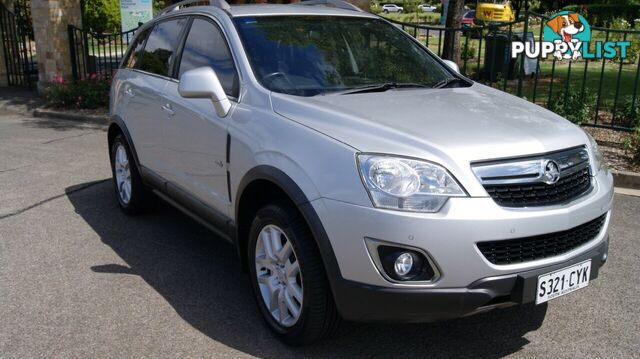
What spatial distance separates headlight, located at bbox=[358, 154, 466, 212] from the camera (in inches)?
110

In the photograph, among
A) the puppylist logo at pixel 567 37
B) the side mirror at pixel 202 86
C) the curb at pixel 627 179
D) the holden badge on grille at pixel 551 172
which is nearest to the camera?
the holden badge on grille at pixel 551 172

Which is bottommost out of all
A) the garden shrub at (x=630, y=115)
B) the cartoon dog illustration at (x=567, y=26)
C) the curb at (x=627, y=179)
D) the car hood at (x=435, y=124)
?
the curb at (x=627, y=179)

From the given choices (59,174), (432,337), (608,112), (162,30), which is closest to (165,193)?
(162,30)

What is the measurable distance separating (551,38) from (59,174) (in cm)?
764

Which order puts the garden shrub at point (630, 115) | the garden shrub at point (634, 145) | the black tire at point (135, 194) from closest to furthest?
→ the black tire at point (135, 194) → the garden shrub at point (634, 145) → the garden shrub at point (630, 115)

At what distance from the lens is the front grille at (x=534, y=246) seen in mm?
2857

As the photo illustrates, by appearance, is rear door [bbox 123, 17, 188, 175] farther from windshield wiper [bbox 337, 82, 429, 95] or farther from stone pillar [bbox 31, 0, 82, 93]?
stone pillar [bbox 31, 0, 82, 93]

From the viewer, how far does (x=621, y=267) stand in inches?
180

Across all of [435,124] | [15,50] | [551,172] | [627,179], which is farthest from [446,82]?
[15,50]

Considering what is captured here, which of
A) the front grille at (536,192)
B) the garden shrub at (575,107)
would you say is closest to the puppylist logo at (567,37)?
the garden shrub at (575,107)

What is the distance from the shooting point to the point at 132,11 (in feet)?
40.7

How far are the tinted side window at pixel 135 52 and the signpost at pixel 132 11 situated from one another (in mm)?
6904

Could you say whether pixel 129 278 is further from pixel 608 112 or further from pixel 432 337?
pixel 608 112

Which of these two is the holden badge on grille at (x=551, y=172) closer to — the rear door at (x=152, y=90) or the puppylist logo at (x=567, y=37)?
the rear door at (x=152, y=90)
